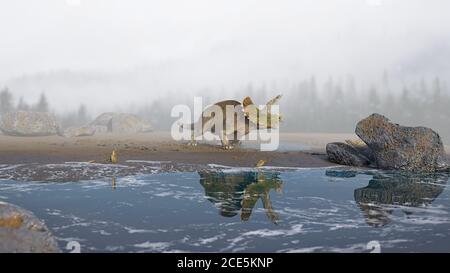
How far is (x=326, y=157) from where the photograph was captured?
72.4ft

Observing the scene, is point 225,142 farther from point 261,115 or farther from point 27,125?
point 27,125

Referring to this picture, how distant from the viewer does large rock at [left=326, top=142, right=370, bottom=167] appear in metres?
20.1

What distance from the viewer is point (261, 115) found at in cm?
2600

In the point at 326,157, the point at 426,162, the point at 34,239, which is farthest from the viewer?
the point at 326,157

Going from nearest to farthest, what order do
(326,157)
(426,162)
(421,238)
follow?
(421,238)
(426,162)
(326,157)

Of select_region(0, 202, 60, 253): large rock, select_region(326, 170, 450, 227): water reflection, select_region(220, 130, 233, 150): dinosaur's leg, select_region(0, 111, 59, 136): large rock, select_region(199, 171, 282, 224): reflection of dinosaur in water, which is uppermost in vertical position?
select_region(0, 111, 59, 136): large rock

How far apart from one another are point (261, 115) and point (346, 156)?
23.9 feet

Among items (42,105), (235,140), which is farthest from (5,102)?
(235,140)

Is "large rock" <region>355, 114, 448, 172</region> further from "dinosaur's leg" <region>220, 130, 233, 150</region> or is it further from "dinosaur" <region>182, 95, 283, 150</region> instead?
"dinosaur's leg" <region>220, 130, 233, 150</region>

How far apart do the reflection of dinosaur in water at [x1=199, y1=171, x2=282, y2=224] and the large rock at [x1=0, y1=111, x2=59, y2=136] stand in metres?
31.0

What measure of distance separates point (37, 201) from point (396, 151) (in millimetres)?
15568

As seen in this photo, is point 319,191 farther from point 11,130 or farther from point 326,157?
point 11,130

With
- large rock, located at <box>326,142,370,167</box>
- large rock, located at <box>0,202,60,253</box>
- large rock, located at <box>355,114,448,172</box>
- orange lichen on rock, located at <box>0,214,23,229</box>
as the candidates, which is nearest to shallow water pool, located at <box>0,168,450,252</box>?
large rock, located at <box>0,202,60,253</box>
